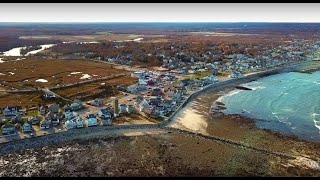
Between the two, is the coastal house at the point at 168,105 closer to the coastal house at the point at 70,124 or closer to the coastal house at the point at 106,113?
the coastal house at the point at 106,113

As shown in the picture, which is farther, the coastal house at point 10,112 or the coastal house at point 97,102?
the coastal house at point 97,102

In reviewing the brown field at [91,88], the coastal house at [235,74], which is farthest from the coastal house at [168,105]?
the coastal house at [235,74]

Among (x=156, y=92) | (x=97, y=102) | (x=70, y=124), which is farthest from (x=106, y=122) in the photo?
(x=156, y=92)

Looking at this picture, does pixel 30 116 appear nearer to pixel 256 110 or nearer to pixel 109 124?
pixel 109 124

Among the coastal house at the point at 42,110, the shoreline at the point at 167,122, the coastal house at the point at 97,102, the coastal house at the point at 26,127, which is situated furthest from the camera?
the coastal house at the point at 97,102

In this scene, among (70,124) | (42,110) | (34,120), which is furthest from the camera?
(42,110)

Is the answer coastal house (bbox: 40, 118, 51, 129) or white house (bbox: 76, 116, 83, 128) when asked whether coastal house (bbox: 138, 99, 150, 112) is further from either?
coastal house (bbox: 40, 118, 51, 129)

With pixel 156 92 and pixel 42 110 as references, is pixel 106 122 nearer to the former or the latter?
pixel 42 110

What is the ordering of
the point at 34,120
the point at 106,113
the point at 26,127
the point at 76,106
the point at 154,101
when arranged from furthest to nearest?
the point at 154,101, the point at 76,106, the point at 106,113, the point at 34,120, the point at 26,127
